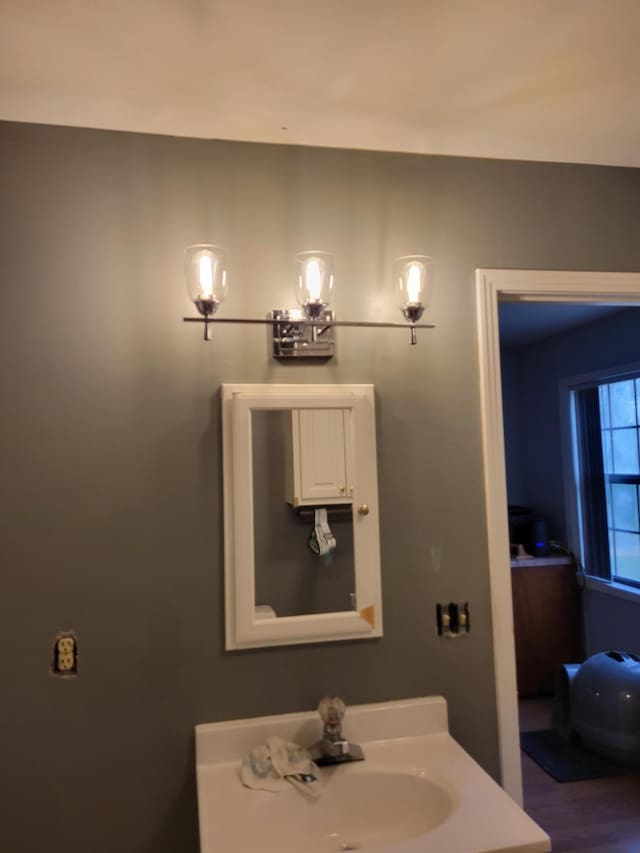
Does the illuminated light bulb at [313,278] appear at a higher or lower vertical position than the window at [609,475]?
higher

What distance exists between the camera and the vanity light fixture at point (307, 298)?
133cm

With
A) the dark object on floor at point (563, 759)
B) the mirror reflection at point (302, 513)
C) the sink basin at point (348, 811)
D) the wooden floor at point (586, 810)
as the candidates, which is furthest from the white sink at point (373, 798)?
the dark object on floor at point (563, 759)

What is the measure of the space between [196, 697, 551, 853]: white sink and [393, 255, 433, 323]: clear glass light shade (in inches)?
40.3

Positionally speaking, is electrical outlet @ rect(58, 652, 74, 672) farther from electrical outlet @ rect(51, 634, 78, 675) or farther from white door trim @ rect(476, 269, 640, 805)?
white door trim @ rect(476, 269, 640, 805)

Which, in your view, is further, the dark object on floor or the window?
the window

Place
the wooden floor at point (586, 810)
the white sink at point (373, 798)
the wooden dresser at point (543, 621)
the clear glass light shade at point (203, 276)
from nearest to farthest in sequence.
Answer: the white sink at point (373, 798)
the clear glass light shade at point (203, 276)
the wooden floor at point (586, 810)
the wooden dresser at point (543, 621)

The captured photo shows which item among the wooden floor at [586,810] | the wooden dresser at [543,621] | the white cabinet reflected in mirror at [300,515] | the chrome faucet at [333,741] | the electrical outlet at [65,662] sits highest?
the white cabinet reflected in mirror at [300,515]

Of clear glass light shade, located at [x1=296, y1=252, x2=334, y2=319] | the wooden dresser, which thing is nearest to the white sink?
clear glass light shade, located at [x1=296, y1=252, x2=334, y2=319]

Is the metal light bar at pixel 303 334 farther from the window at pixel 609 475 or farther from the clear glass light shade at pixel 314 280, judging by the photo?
the window at pixel 609 475

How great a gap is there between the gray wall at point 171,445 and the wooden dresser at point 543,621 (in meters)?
2.23

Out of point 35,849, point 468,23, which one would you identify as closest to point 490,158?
point 468,23

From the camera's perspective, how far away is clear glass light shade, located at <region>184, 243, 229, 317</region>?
4.36 ft

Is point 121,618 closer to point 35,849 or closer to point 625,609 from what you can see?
point 35,849

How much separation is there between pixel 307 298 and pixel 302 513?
0.55 metres
